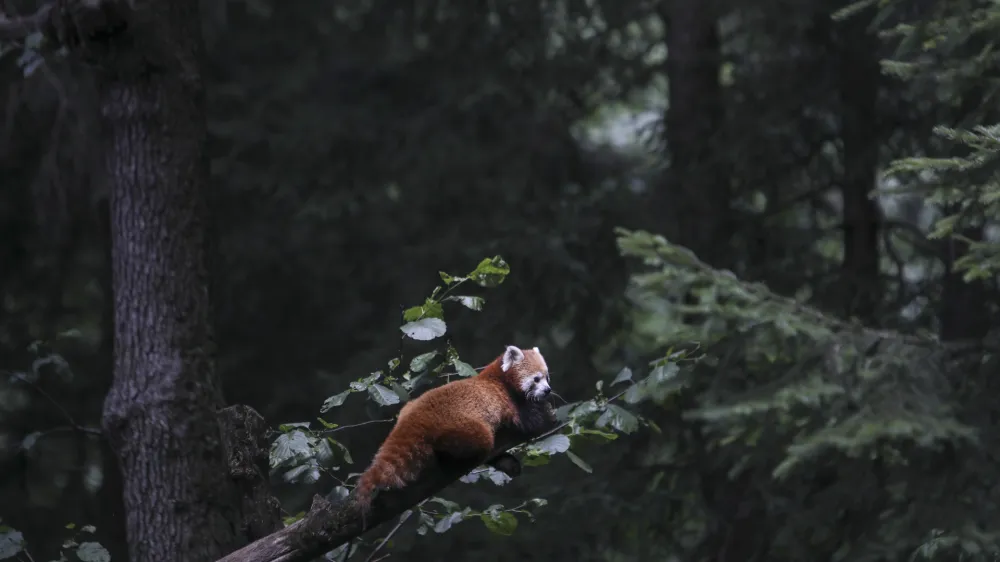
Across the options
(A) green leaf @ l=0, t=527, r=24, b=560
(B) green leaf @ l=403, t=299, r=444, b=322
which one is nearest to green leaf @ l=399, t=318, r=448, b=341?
(B) green leaf @ l=403, t=299, r=444, b=322

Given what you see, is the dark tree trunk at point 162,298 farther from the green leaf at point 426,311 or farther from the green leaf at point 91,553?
the green leaf at point 426,311

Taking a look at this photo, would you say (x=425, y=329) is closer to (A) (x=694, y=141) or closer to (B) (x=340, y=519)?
(B) (x=340, y=519)

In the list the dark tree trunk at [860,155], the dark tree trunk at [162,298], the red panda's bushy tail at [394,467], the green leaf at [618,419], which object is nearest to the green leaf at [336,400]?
the red panda's bushy tail at [394,467]

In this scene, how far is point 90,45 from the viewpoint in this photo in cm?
375

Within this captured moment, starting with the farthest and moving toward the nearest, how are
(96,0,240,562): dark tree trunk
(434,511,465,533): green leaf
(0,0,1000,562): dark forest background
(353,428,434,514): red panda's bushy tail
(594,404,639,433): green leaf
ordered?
(0,0,1000,562): dark forest background
(96,0,240,562): dark tree trunk
(434,511,465,533): green leaf
(594,404,639,433): green leaf
(353,428,434,514): red panda's bushy tail

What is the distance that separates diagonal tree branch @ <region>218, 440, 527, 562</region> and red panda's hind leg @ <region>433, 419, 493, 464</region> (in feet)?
0.19

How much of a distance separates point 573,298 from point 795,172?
1.80 m

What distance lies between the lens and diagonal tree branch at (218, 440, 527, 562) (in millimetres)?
2701

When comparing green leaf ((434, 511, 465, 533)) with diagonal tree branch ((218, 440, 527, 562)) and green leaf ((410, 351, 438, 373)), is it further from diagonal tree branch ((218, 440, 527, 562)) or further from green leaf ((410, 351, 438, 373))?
green leaf ((410, 351, 438, 373))

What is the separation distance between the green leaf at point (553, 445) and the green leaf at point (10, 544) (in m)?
1.67

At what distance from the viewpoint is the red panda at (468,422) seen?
2.64 meters

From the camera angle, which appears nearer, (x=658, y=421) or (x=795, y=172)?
(x=658, y=421)

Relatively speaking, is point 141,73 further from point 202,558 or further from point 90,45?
point 202,558

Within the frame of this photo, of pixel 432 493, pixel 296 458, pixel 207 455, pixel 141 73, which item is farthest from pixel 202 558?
pixel 141 73
